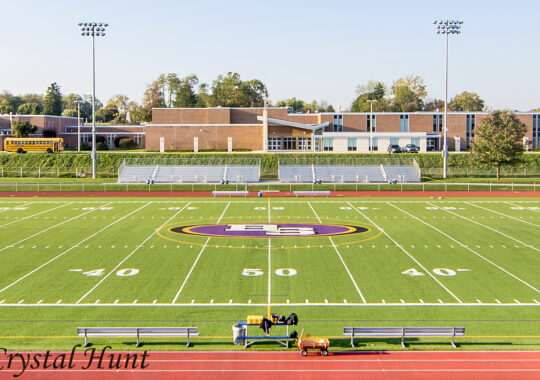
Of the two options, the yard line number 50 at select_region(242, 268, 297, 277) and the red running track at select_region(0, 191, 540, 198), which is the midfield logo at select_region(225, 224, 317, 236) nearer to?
the yard line number 50 at select_region(242, 268, 297, 277)

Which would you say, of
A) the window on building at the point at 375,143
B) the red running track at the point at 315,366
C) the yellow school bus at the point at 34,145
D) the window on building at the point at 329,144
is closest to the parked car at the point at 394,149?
the window on building at the point at 375,143

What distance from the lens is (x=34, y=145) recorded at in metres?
85.0

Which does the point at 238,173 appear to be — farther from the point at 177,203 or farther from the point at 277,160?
the point at 177,203

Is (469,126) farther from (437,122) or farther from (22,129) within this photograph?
(22,129)

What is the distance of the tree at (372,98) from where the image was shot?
4800 inches

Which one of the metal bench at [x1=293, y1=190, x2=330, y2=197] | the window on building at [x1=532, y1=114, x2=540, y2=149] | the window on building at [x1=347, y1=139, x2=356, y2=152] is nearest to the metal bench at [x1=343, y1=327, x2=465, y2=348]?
the metal bench at [x1=293, y1=190, x2=330, y2=197]

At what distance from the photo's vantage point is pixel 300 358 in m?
15.6

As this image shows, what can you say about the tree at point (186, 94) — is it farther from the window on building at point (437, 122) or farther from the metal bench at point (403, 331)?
the metal bench at point (403, 331)

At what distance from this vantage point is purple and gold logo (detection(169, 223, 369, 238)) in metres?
33.0

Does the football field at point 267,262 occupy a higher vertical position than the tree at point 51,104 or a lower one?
lower

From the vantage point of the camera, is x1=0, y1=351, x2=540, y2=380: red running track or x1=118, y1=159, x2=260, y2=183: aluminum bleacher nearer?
x1=0, y1=351, x2=540, y2=380: red running track

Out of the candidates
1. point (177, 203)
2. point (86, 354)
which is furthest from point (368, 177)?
point (86, 354)

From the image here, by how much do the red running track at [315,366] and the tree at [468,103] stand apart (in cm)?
14903

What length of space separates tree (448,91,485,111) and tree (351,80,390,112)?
27137 mm
